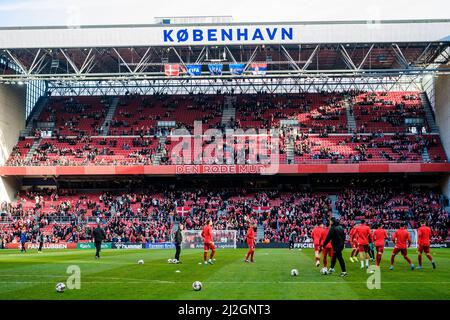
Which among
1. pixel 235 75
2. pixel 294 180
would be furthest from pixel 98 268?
pixel 294 180

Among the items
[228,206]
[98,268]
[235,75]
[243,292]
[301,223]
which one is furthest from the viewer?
[228,206]

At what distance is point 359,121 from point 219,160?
55.4 ft

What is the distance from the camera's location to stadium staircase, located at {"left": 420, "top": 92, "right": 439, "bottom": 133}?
60.8 meters

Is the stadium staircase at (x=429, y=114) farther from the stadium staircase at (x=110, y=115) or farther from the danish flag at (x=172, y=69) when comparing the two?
the stadium staircase at (x=110, y=115)

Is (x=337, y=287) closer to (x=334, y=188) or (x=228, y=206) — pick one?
(x=228, y=206)

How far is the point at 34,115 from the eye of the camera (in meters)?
66.6

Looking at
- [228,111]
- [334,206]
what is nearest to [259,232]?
[334,206]

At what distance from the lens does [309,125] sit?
204 ft

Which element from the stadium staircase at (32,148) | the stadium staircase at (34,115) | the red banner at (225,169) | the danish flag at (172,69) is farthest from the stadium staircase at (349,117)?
the stadium staircase at (34,115)

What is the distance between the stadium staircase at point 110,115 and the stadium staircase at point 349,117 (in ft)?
86.4

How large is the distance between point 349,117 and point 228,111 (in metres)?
13.4

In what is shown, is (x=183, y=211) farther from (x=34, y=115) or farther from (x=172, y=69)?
(x=34, y=115)

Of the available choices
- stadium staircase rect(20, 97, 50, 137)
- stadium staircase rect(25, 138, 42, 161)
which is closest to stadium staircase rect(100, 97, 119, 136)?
stadium staircase rect(25, 138, 42, 161)

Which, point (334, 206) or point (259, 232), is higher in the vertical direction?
point (334, 206)
